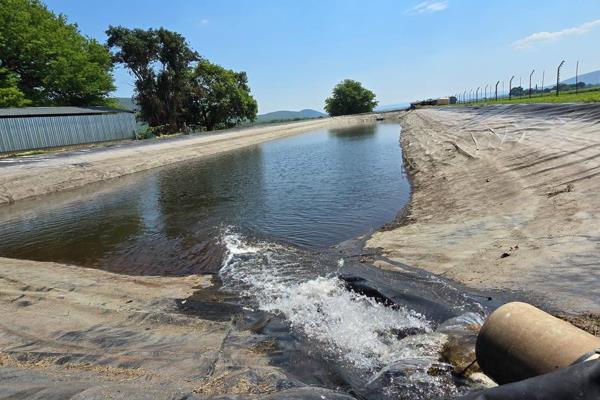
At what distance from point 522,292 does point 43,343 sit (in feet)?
24.6

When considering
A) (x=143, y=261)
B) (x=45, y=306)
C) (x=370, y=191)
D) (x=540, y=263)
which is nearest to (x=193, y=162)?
(x=370, y=191)

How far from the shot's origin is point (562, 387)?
119 inches

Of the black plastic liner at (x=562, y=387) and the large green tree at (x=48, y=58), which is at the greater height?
the large green tree at (x=48, y=58)

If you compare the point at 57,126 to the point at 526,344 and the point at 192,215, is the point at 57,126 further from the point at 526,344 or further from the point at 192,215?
the point at 526,344

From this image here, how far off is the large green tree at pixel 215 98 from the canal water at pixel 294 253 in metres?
53.6

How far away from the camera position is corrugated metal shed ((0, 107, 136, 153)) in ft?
110

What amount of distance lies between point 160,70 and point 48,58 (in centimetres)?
2247

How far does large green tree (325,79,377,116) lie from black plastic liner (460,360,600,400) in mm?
130980

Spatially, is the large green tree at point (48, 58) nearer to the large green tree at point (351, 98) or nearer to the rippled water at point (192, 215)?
the rippled water at point (192, 215)

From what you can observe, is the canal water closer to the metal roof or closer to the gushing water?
the gushing water

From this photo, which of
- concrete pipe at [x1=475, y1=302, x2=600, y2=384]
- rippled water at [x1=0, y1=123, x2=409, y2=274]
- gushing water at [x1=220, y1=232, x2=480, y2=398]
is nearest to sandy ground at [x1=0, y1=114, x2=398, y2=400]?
gushing water at [x1=220, y1=232, x2=480, y2=398]

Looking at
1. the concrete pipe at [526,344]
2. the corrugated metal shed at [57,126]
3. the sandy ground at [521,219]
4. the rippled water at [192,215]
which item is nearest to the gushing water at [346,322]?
the concrete pipe at [526,344]

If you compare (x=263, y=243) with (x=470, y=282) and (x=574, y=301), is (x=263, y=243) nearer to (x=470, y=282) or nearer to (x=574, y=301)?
(x=470, y=282)

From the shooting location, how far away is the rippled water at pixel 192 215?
11.9 m
